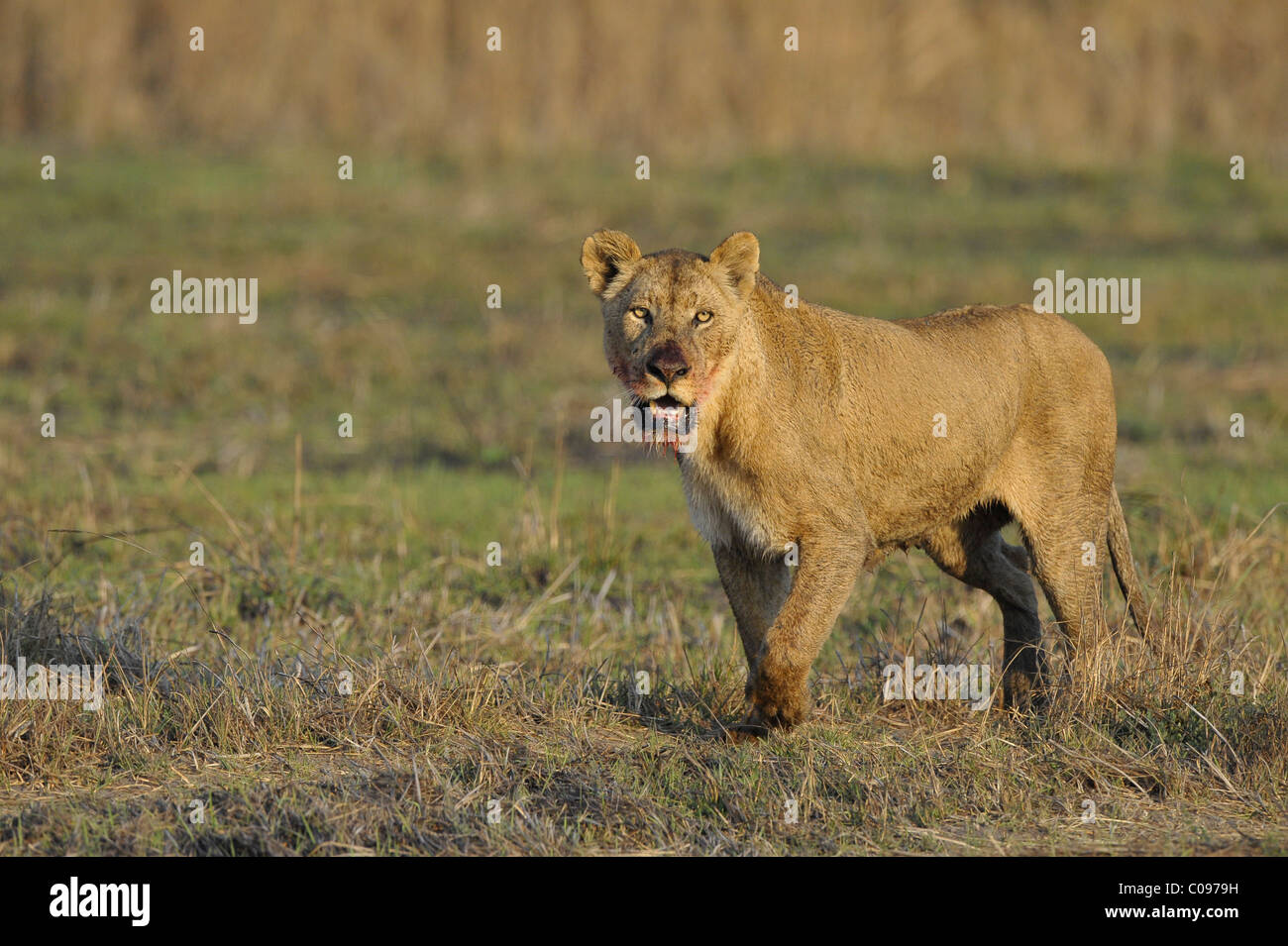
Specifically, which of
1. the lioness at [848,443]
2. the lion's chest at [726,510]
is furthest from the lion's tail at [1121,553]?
the lion's chest at [726,510]

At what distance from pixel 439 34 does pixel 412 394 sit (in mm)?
8233

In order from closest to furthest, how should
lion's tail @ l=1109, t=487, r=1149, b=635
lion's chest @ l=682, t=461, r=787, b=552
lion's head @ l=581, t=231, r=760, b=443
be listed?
lion's head @ l=581, t=231, r=760, b=443
lion's chest @ l=682, t=461, r=787, b=552
lion's tail @ l=1109, t=487, r=1149, b=635

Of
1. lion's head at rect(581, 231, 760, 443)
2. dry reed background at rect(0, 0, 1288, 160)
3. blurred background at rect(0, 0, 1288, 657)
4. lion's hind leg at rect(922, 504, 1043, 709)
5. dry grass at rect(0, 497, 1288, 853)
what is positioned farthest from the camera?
dry reed background at rect(0, 0, 1288, 160)

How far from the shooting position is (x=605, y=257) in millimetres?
5859

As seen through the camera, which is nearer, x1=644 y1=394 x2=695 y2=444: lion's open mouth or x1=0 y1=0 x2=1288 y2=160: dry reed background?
x1=644 y1=394 x2=695 y2=444: lion's open mouth

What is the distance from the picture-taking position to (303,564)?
7926 mm

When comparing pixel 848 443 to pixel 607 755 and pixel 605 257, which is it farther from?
pixel 607 755

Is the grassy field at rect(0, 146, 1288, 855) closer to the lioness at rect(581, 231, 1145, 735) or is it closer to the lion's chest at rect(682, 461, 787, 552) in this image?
the lioness at rect(581, 231, 1145, 735)

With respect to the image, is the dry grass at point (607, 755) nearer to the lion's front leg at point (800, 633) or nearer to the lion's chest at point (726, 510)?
the lion's front leg at point (800, 633)

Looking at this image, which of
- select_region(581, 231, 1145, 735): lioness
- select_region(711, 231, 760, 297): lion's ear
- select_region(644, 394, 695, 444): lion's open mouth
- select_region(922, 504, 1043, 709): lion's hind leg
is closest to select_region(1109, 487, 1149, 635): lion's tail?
select_region(581, 231, 1145, 735): lioness

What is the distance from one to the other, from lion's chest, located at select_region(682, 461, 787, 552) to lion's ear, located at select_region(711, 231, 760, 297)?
63 centimetres

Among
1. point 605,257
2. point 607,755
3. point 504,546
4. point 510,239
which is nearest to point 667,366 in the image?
point 605,257

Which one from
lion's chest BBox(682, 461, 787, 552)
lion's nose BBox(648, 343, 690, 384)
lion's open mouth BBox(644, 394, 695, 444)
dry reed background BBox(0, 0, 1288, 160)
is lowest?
lion's chest BBox(682, 461, 787, 552)

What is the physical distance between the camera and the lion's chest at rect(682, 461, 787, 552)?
5672 millimetres
